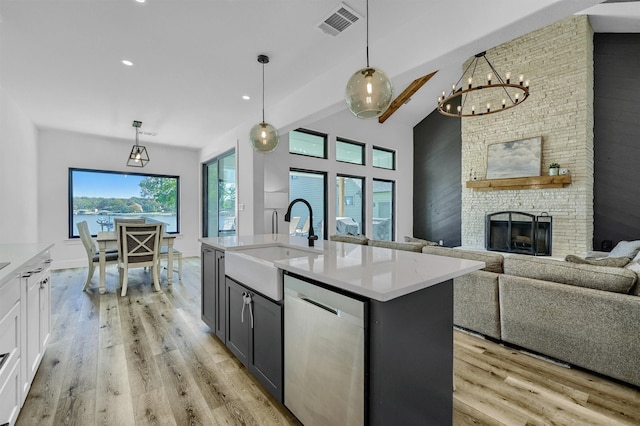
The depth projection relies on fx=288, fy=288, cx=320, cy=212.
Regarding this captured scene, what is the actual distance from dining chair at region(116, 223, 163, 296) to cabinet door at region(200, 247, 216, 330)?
174 cm

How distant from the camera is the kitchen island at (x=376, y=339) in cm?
118

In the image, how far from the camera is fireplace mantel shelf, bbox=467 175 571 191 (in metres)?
5.11

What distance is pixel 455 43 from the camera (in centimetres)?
219

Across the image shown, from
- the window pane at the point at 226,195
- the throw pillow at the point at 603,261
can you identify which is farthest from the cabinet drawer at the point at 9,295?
the window pane at the point at 226,195

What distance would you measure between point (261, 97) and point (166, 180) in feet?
12.7

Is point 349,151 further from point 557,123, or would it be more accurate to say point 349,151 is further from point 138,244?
point 138,244

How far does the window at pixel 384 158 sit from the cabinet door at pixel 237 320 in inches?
229

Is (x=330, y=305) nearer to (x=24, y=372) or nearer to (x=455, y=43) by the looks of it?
(x=24, y=372)

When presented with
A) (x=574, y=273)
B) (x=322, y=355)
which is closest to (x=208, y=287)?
(x=322, y=355)

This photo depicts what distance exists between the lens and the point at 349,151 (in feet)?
22.5

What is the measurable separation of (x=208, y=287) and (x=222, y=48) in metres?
2.32

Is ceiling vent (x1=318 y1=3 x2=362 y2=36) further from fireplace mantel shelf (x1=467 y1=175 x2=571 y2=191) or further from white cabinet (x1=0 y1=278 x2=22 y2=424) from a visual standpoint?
fireplace mantel shelf (x1=467 y1=175 x2=571 y2=191)

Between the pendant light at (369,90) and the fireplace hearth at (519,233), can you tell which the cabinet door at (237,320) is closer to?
the pendant light at (369,90)

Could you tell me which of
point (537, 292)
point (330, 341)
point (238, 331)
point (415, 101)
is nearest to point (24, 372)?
point (238, 331)
